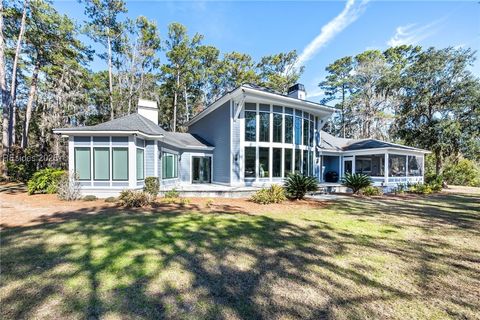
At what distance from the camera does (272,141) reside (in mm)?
14086

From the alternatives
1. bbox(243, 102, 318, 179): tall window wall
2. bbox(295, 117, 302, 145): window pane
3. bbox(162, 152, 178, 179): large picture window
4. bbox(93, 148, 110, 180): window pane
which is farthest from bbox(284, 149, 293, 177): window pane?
bbox(93, 148, 110, 180): window pane

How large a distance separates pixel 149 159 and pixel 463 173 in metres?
29.0

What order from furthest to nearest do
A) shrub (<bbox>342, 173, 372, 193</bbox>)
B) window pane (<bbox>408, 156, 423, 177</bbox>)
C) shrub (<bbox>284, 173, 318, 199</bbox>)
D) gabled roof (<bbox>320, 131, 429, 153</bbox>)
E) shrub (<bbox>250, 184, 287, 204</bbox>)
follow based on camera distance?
window pane (<bbox>408, 156, 423, 177</bbox>), gabled roof (<bbox>320, 131, 429, 153</bbox>), shrub (<bbox>342, 173, 372, 193</bbox>), shrub (<bbox>284, 173, 318, 199</bbox>), shrub (<bbox>250, 184, 287, 204</bbox>)

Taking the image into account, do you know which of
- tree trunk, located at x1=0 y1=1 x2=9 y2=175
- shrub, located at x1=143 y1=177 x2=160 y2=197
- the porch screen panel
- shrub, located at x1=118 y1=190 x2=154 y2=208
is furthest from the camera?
tree trunk, located at x1=0 y1=1 x2=9 y2=175

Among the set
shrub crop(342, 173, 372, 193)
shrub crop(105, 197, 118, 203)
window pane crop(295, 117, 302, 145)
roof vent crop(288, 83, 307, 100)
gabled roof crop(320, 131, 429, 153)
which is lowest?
shrub crop(105, 197, 118, 203)

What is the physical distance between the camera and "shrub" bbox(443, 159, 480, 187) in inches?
872

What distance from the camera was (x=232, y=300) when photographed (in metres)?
2.84

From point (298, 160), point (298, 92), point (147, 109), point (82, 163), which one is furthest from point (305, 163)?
point (82, 163)

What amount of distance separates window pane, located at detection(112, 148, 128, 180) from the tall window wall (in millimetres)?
6435

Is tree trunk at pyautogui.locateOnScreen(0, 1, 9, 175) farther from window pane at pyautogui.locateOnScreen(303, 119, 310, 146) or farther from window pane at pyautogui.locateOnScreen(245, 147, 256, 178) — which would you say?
window pane at pyautogui.locateOnScreen(303, 119, 310, 146)

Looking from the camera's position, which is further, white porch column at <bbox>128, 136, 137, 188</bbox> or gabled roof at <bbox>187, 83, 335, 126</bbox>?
gabled roof at <bbox>187, 83, 335, 126</bbox>

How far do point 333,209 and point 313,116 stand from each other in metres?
9.72

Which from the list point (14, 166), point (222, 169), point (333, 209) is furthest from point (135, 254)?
point (14, 166)

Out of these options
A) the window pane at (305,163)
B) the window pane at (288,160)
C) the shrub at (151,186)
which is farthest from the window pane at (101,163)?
the window pane at (305,163)
